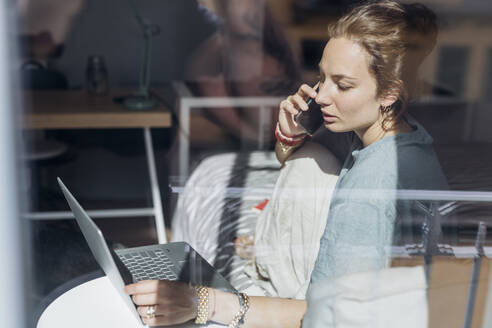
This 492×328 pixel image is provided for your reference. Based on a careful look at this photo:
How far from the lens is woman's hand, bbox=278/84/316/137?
39.1 inches

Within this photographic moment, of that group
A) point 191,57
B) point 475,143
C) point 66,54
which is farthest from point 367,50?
point 66,54

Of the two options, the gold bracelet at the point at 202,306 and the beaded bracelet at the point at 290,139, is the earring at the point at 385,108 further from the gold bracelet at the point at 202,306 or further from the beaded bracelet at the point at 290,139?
the gold bracelet at the point at 202,306

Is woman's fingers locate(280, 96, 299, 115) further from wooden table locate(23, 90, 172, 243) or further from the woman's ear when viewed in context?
wooden table locate(23, 90, 172, 243)

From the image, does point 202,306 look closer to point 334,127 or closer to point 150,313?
point 150,313

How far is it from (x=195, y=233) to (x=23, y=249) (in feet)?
2.66

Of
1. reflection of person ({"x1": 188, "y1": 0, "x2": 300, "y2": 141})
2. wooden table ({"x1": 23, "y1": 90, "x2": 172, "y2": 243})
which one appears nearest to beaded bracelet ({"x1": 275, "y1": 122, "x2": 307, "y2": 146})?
reflection of person ({"x1": 188, "y1": 0, "x2": 300, "y2": 141})

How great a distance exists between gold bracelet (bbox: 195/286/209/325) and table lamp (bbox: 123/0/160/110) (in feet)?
3.74

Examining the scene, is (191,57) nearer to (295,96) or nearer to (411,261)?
(295,96)

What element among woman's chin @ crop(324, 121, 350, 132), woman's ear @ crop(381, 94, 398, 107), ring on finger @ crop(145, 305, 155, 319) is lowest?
ring on finger @ crop(145, 305, 155, 319)

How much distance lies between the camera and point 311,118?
983 millimetres

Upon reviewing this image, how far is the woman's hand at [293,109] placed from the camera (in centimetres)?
99

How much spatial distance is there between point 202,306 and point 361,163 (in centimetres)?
34

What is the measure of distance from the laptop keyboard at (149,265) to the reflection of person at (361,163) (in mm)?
39

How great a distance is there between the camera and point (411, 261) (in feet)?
2.85
